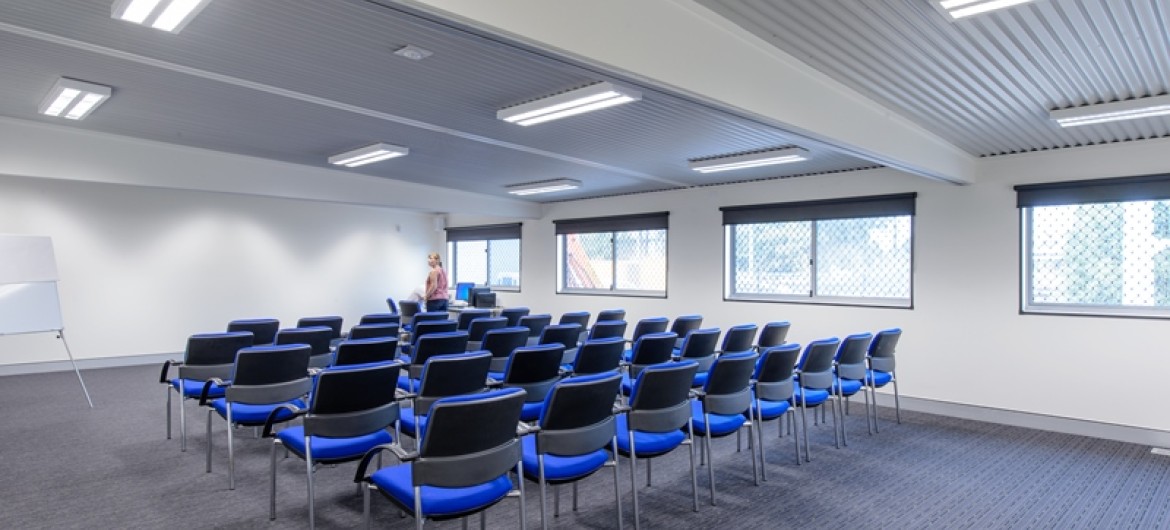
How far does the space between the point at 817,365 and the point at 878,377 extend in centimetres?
133

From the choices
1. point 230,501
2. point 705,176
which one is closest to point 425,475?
point 230,501

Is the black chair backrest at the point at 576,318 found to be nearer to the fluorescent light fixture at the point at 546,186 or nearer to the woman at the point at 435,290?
the fluorescent light fixture at the point at 546,186

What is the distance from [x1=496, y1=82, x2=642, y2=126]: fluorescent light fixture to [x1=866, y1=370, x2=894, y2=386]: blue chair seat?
3420 millimetres

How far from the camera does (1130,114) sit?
14.0 feet

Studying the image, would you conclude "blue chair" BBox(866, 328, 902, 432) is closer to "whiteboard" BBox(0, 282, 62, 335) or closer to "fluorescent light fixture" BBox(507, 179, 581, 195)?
"fluorescent light fixture" BBox(507, 179, 581, 195)

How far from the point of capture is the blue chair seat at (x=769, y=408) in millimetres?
4137

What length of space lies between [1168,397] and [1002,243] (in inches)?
70.9

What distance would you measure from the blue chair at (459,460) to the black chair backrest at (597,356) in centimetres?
168

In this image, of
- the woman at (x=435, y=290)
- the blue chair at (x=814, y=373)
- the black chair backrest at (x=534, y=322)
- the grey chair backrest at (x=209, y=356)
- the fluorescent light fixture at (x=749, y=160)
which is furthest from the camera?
the woman at (x=435, y=290)

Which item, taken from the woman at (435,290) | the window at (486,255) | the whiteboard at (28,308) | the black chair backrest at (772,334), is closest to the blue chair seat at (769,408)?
the black chair backrest at (772,334)

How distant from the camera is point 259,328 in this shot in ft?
17.8

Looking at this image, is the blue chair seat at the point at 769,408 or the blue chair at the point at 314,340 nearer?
the blue chair seat at the point at 769,408

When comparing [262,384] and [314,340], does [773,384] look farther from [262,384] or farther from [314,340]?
[314,340]

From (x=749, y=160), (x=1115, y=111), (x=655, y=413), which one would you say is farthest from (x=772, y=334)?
(x=1115, y=111)
